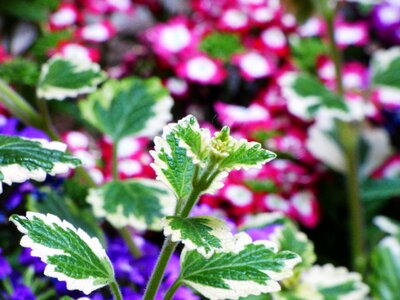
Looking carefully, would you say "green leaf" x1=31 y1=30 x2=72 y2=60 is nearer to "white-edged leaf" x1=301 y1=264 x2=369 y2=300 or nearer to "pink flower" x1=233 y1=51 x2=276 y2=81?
"pink flower" x1=233 y1=51 x2=276 y2=81

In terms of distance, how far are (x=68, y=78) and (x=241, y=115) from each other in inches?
26.1

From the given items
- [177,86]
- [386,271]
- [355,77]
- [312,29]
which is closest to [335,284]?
[386,271]

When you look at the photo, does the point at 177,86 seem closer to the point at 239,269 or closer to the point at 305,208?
the point at 305,208

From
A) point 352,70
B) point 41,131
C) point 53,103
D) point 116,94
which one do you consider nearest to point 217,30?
point 352,70

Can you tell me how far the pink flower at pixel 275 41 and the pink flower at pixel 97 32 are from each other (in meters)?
0.38

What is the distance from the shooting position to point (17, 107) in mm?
811

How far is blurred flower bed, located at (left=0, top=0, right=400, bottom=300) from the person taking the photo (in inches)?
49.9

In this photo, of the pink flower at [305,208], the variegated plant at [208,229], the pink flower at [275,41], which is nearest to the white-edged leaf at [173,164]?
the variegated plant at [208,229]

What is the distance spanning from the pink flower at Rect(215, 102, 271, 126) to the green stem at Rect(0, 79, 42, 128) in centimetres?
63

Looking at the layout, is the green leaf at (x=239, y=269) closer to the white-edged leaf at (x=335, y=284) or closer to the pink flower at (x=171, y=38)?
the white-edged leaf at (x=335, y=284)

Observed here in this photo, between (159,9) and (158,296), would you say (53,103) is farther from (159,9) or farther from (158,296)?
(158,296)

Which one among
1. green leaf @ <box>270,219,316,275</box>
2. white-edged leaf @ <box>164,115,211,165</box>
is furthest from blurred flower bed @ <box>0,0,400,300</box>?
white-edged leaf @ <box>164,115,211,165</box>

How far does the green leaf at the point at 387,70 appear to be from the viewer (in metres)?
1.24

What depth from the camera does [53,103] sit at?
58.3 inches
